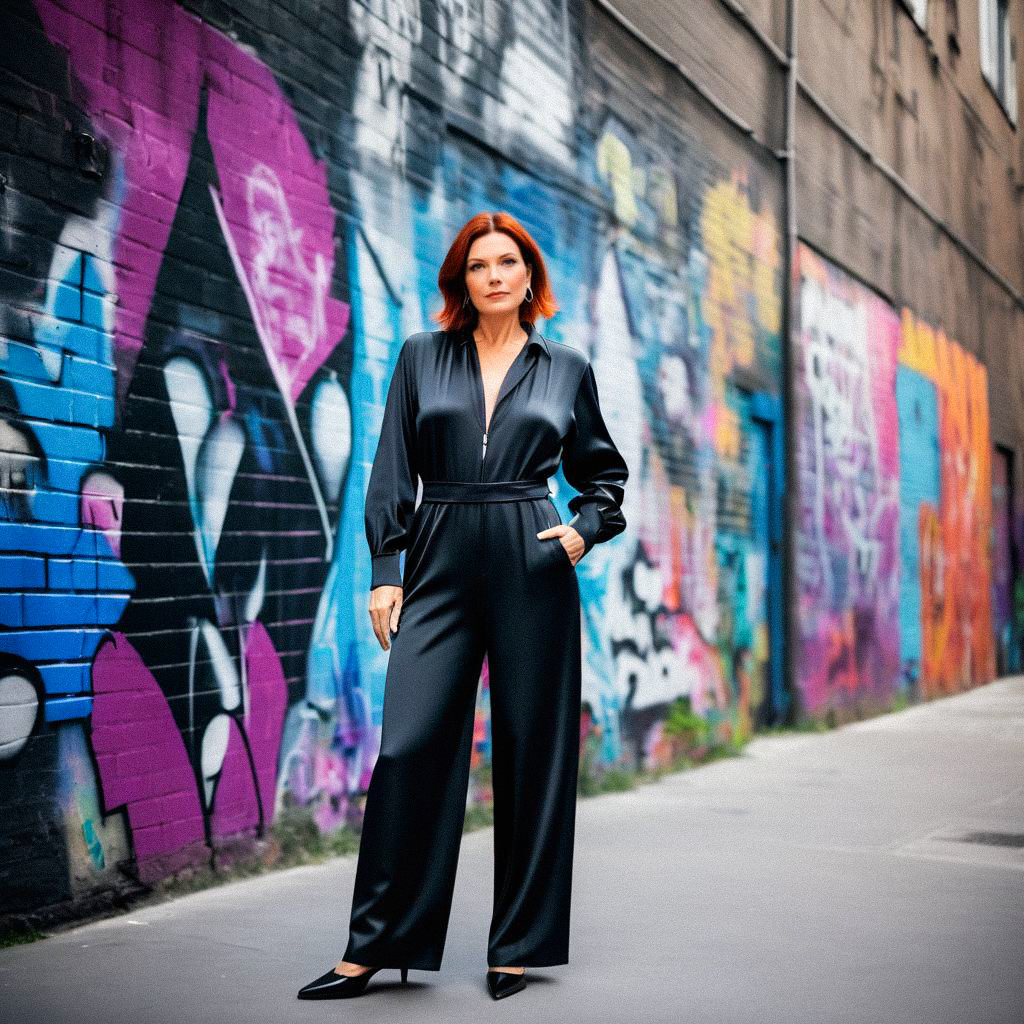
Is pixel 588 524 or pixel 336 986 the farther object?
pixel 588 524

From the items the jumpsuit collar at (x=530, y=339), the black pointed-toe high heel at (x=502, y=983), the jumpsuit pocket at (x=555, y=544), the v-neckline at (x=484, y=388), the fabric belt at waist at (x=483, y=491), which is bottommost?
the black pointed-toe high heel at (x=502, y=983)

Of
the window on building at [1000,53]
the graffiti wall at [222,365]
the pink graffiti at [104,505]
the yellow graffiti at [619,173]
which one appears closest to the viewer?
the graffiti wall at [222,365]

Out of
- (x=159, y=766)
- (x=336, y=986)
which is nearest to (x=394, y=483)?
(x=336, y=986)

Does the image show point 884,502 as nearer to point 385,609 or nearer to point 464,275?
point 464,275

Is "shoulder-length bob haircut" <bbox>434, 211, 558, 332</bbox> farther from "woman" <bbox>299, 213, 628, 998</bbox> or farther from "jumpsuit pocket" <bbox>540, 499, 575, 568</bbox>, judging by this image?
"jumpsuit pocket" <bbox>540, 499, 575, 568</bbox>

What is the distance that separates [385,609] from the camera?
3.58 meters

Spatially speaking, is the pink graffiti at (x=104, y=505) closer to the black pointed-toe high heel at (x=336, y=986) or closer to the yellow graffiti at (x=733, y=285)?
the black pointed-toe high heel at (x=336, y=986)

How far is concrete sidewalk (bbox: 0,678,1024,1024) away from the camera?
3428mm

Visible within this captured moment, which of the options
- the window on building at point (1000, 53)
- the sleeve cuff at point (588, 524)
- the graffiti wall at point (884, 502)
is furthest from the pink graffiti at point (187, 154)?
the window on building at point (1000, 53)

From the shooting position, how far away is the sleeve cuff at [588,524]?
145 inches

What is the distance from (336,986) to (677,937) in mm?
1172

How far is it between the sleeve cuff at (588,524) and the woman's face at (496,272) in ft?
1.78

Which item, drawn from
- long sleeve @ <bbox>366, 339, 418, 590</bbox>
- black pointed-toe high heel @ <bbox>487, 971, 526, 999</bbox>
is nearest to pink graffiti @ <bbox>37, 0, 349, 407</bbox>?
long sleeve @ <bbox>366, 339, 418, 590</bbox>

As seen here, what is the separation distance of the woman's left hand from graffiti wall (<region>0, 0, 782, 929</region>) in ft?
5.03
